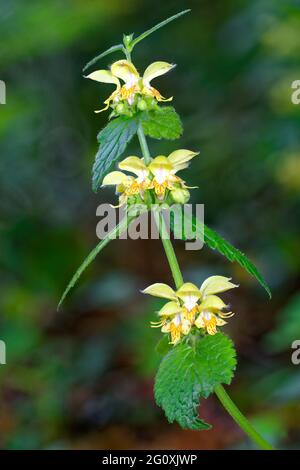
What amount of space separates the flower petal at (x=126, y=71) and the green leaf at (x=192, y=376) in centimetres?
47

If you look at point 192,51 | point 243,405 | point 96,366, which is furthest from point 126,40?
point 192,51

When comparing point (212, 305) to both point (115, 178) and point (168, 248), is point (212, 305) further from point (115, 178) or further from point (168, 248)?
point (115, 178)

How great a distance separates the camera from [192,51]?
15.0 feet

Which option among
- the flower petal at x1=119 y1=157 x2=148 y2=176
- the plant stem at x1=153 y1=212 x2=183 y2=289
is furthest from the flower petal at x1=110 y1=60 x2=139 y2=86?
the plant stem at x1=153 y1=212 x2=183 y2=289

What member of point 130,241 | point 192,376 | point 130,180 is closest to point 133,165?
point 130,180

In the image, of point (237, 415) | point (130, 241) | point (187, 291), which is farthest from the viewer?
point (130, 241)

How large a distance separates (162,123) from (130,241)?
10.8 ft

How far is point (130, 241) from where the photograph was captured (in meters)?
4.54

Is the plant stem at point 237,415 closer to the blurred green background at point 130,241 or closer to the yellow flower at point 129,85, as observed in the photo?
the yellow flower at point 129,85

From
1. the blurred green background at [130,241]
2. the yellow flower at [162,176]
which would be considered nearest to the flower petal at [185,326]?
the yellow flower at [162,176]

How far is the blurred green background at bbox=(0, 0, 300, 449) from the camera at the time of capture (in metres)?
2.99

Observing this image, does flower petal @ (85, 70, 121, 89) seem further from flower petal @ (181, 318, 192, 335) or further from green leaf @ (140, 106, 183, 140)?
flower petal @ (181, 318, 192, 335)

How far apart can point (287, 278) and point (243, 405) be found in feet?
3.28
